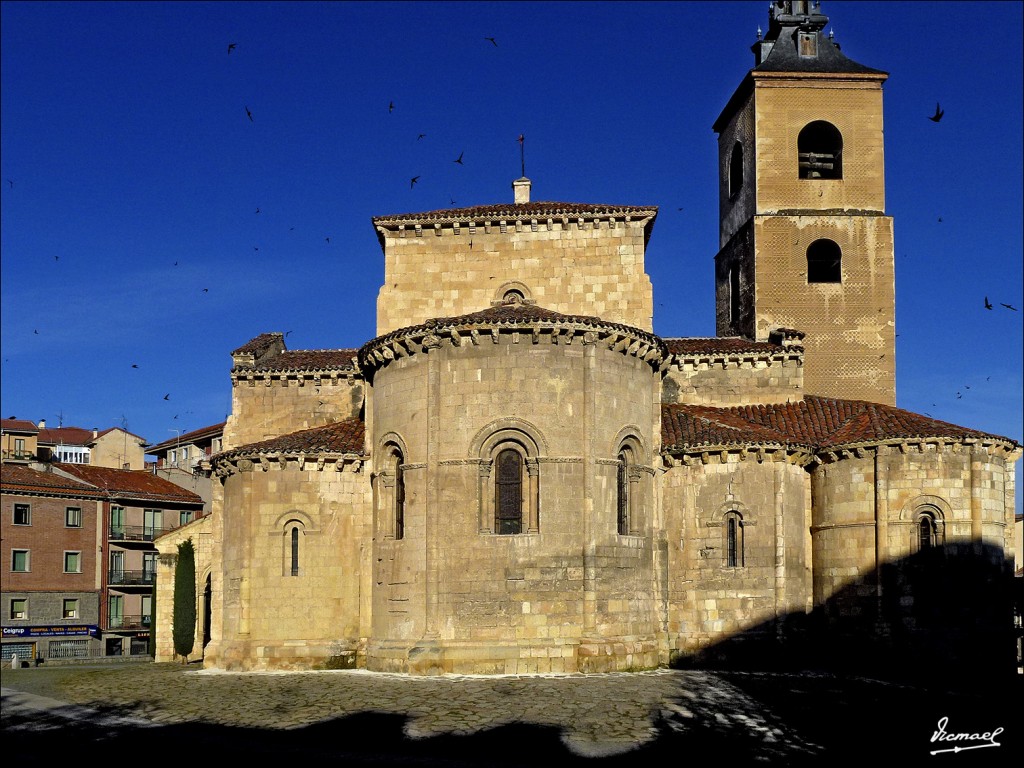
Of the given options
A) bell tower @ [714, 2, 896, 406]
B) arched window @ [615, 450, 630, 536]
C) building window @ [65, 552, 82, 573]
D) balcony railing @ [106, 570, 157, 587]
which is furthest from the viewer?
balcony railing @ [106, 570, 157, 587]

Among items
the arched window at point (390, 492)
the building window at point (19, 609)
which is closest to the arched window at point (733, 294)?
the arched window at point (390, 492)

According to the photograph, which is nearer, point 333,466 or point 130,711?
point 130,711

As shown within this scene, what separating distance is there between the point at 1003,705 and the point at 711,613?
6623mm

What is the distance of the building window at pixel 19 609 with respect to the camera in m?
40.9

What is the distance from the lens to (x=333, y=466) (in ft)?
82.9

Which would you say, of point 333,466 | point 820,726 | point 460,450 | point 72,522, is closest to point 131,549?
point 72,522

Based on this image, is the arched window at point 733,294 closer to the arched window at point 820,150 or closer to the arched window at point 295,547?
the arched window at point 820,150

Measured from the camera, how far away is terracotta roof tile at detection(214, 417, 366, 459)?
2514cm

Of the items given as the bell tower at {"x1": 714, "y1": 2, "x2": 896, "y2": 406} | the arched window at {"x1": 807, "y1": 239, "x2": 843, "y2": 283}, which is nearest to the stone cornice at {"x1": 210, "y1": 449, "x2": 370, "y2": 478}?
the bell tower at {"x1": 714, "y1": 2, "x2": 896, "y2": 406}

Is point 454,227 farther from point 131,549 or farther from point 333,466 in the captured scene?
point 131,549

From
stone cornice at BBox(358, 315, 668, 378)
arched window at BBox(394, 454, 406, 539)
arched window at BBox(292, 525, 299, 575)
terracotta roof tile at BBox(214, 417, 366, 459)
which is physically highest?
stone cornice at BBox(358, 315, 668, 378)

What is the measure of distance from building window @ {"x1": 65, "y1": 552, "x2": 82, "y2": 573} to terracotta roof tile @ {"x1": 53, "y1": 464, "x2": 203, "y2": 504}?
2773mm

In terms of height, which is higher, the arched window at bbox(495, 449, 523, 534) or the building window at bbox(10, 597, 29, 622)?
the arched window at bbox(495, 449, 523, 534)

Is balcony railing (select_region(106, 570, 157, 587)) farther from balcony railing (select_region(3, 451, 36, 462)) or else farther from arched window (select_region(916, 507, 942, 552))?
arched window (select_region(916, 507, 942, 552))
